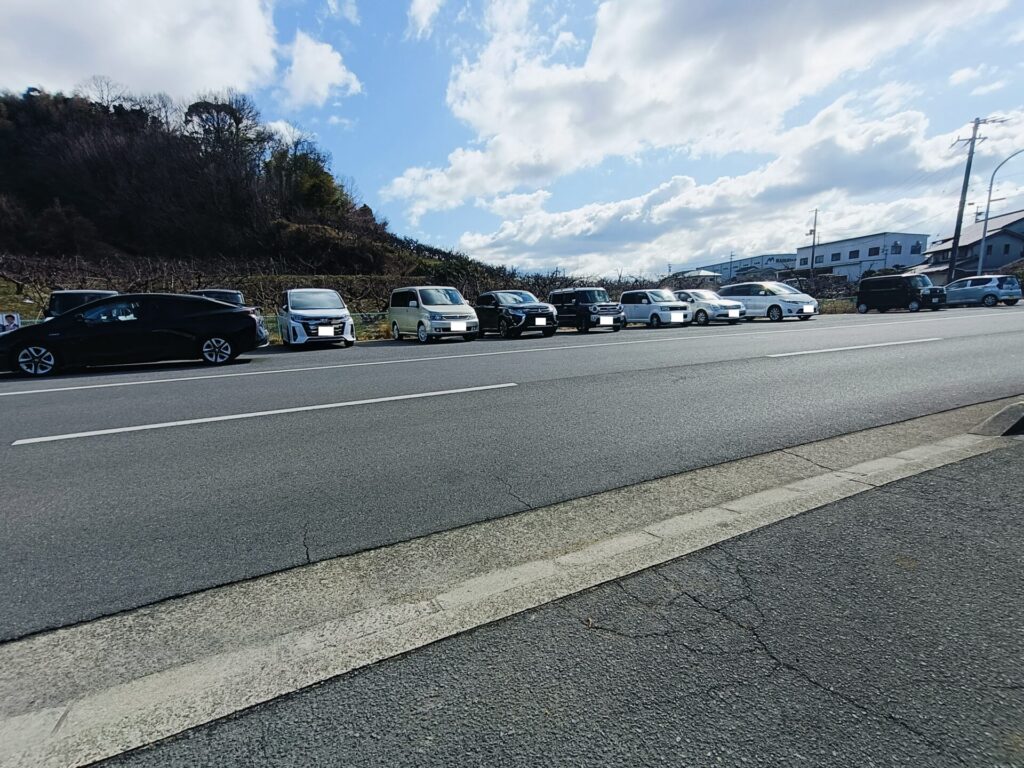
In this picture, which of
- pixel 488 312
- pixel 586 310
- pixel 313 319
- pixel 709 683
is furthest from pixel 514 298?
pixel 709 683

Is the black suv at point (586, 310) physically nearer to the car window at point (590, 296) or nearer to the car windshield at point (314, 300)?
the car window at point (590, 296)

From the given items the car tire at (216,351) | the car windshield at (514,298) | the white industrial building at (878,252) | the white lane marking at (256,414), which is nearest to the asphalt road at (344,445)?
the white lane marking at (256,414)

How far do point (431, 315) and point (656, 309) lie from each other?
33.3ft

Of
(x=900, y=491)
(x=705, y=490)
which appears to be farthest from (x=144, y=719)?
(x=900, y=491)

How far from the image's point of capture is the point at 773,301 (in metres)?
22.0

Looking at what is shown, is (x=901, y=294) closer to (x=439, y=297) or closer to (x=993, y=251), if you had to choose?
(x=439, y=297)

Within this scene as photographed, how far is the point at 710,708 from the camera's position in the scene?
1752mm

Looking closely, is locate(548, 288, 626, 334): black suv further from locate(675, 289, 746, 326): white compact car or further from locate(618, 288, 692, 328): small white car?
locate(675, 289, 746, 326): white compact car

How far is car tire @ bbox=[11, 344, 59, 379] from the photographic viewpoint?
30.8 ft

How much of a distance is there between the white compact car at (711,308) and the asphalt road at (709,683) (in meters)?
19.8

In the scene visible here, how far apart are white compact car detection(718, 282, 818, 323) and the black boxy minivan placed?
730cm

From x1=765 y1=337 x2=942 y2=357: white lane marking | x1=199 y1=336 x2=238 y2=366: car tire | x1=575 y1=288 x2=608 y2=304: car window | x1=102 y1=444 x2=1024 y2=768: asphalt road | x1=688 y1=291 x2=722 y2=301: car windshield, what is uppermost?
x1=575 y1=288 x2=608 y2=304: car window

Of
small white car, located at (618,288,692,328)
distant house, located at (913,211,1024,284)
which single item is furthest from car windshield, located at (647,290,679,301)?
distant house, located at (913,211,1024,284)

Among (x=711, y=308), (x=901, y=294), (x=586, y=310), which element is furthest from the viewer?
(x=901, y=294)
